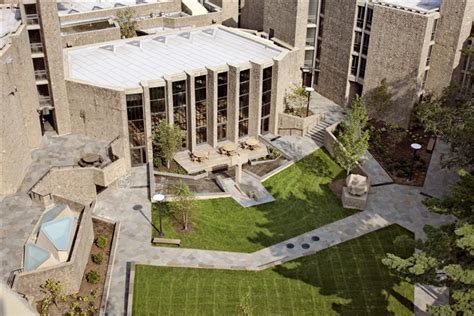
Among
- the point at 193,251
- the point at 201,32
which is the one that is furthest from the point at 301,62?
the point at 193,251

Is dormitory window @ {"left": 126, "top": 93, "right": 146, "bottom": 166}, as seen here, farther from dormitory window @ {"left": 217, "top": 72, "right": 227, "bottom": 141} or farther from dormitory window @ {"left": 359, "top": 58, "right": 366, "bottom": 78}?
dormitory window @ {"left": 359, "top": 58, "right": 366, "bottom": 78}

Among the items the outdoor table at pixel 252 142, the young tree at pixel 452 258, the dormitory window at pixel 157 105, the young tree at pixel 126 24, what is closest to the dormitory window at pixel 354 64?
the outdoor table at pixel 252 142

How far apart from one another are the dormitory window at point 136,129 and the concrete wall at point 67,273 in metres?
12.0

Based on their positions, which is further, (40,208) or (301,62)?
(301,62)

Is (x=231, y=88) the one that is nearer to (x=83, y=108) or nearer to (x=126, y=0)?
(x=83, y=108)

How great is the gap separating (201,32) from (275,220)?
2653cm

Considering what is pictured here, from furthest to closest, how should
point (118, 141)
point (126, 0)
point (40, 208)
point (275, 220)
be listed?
point (126, 0), point (118, 141), point (275, 220), point (40, 208)

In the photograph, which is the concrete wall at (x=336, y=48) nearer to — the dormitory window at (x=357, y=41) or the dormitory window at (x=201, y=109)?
the dormitory window at (x=357, y=41)

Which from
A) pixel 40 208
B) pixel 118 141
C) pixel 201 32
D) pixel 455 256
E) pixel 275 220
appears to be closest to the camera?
pixel 455 256

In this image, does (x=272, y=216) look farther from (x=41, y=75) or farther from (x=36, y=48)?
(x=36, y=48)

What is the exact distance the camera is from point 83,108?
4803cm

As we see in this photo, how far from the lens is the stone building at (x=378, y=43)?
172ft

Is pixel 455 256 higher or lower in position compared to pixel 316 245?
higher

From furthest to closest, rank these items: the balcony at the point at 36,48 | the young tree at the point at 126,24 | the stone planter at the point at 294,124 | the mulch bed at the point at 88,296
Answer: the young tree at the point at 126,24 → the stone planter at the point at 294,124 → the balcony at the point at 36,48 → the mulch bed at the point at 88,296
